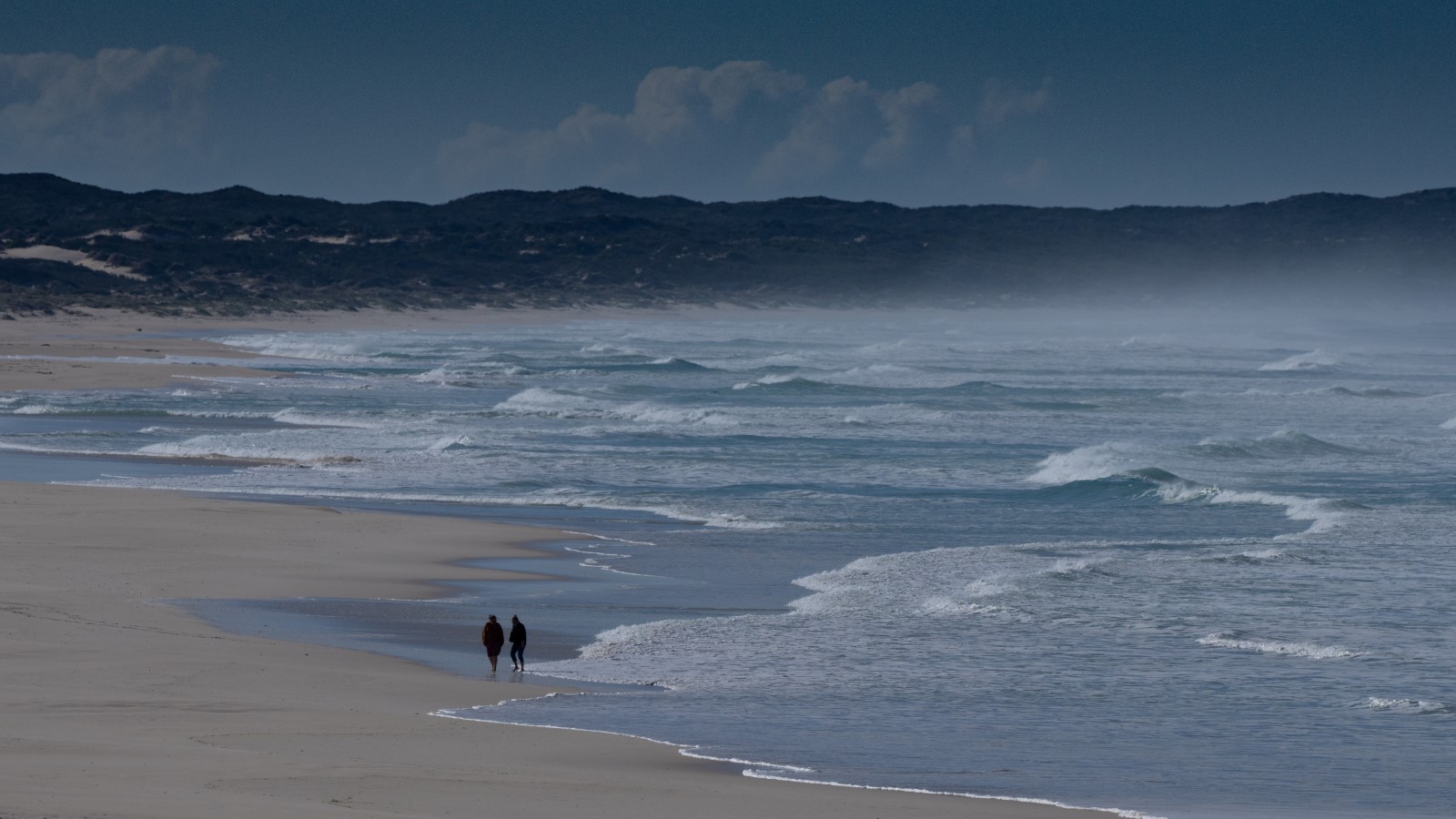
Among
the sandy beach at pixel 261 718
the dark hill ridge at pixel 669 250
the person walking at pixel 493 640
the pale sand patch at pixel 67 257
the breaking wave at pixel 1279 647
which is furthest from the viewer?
the dark hill ridge at pixel 669 250

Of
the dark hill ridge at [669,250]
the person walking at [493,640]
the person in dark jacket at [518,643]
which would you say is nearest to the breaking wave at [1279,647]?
the person in dark jacket at [518,643]

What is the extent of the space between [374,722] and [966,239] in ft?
520

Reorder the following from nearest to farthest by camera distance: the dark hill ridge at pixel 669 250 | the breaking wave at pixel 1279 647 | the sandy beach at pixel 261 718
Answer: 1. the sandy beach at pixel 261 718
2. the breaking wave at pixel 1279 647
3. the dark hill ridge at pixel 669 250

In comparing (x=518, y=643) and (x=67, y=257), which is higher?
(x=67, y=257)

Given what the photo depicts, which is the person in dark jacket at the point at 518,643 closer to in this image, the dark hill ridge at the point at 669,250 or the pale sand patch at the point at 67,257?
the dark hill ridge at the point at 669,250

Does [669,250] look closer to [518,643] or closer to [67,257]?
[67,257]

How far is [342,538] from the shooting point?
60.8 feet

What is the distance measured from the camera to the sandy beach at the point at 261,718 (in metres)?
8.05

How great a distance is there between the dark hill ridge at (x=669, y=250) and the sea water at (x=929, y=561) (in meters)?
54.9

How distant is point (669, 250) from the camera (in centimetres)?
14338

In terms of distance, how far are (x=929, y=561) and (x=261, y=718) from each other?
8.87 metres

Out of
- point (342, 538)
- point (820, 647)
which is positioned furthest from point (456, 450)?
point (820, 647)

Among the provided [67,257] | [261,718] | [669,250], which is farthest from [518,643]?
[669,250]

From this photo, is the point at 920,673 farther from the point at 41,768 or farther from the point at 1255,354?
the point at 1255,354
